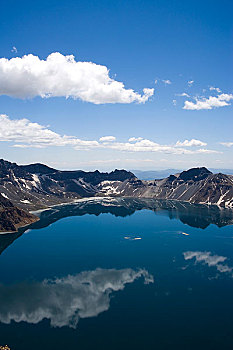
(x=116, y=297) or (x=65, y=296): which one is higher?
(x=116, y=297)

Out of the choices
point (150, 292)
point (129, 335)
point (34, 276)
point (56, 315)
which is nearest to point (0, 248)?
point (34, 276)

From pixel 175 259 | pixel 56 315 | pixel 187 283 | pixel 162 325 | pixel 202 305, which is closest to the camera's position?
pixel 162 325

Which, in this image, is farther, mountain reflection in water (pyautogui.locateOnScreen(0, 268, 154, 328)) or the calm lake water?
mountain reflection in water (pyautogui.locateOnScreen(0, 268, 154, 328))

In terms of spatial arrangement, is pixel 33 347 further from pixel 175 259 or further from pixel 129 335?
pixel 175 259

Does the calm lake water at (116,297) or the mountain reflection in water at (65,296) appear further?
the mountain reflection in water at (65,296)

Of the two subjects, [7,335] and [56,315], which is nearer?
[7,335]

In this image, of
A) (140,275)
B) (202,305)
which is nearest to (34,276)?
(140,275)

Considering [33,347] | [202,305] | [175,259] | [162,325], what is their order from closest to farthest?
[33,347] < [162,325] < [202,305] < [175,259]

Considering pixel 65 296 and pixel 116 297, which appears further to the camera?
pixel 65 296
